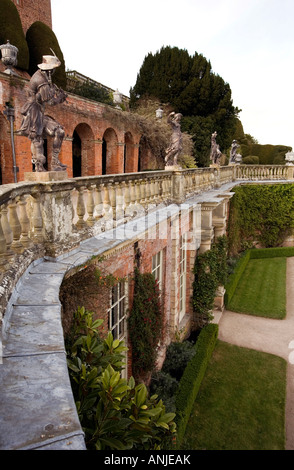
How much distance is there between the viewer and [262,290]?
613 inches

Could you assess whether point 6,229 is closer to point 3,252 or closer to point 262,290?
point 3,252

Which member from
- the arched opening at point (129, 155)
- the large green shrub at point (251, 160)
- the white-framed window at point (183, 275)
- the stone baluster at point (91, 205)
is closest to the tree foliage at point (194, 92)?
the arched opening at point (129, 155)

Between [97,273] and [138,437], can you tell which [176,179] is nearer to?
[97,273]

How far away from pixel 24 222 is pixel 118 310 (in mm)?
3178

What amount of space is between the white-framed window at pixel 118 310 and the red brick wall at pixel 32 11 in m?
22.8

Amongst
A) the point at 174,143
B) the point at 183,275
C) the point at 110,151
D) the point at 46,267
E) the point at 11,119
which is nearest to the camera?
the point at 46,267

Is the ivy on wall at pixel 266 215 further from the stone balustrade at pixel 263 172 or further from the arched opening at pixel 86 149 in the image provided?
the arched opening at pixel 86 149

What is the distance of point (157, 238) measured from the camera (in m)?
7.25

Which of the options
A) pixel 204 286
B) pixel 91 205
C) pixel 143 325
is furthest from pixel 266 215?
pixel 91 205

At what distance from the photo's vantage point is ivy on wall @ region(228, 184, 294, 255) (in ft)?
69.1

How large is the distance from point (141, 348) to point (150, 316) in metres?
0.71

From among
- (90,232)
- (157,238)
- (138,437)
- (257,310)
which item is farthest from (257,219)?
(138,437)

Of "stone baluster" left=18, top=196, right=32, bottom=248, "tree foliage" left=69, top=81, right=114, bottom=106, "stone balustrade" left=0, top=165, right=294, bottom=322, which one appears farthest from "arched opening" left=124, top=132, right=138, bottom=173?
"stone baluster" left=18, top=196, right=32, bottom=248

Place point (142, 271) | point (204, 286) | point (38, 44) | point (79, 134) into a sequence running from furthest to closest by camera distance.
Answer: point (79, 134)
point (38, 44)
point (204, 286)
point (142, 271)
